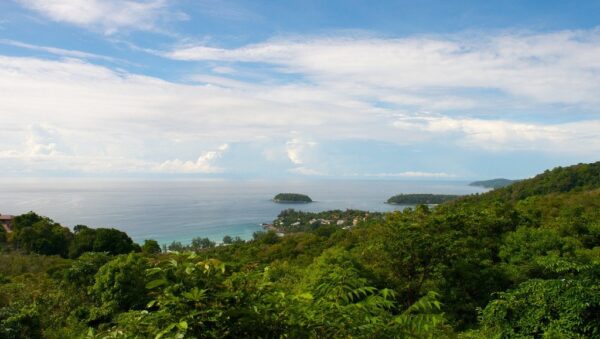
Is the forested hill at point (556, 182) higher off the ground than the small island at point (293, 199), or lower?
higher

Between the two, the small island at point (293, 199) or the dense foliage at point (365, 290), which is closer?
the dense foliage at point (365, 290)

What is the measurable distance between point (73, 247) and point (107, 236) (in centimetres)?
287

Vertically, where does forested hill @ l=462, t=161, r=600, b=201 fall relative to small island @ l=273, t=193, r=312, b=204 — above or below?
above

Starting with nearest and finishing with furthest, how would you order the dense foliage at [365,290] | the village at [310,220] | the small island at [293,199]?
the dense foliage at [365,290] < the village at [310,220] < the small island at [293,199]

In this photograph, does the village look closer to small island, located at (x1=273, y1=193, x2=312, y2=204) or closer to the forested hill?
the forested hill

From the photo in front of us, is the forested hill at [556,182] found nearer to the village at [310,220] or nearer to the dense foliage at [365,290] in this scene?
the village at [310,220]

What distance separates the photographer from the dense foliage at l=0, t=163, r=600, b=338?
98.6 inches

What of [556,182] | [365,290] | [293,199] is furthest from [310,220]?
[365,290]

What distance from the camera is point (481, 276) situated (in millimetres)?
13438

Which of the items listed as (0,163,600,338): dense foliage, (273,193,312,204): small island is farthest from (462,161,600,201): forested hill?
(273,193,312,204): small island

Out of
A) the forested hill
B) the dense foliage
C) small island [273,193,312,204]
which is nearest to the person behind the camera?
the dense foliage

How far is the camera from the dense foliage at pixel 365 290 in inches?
98.6

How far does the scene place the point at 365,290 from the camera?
3.07 metres

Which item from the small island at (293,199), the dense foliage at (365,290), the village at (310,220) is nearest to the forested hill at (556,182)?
the village at (310,220)
